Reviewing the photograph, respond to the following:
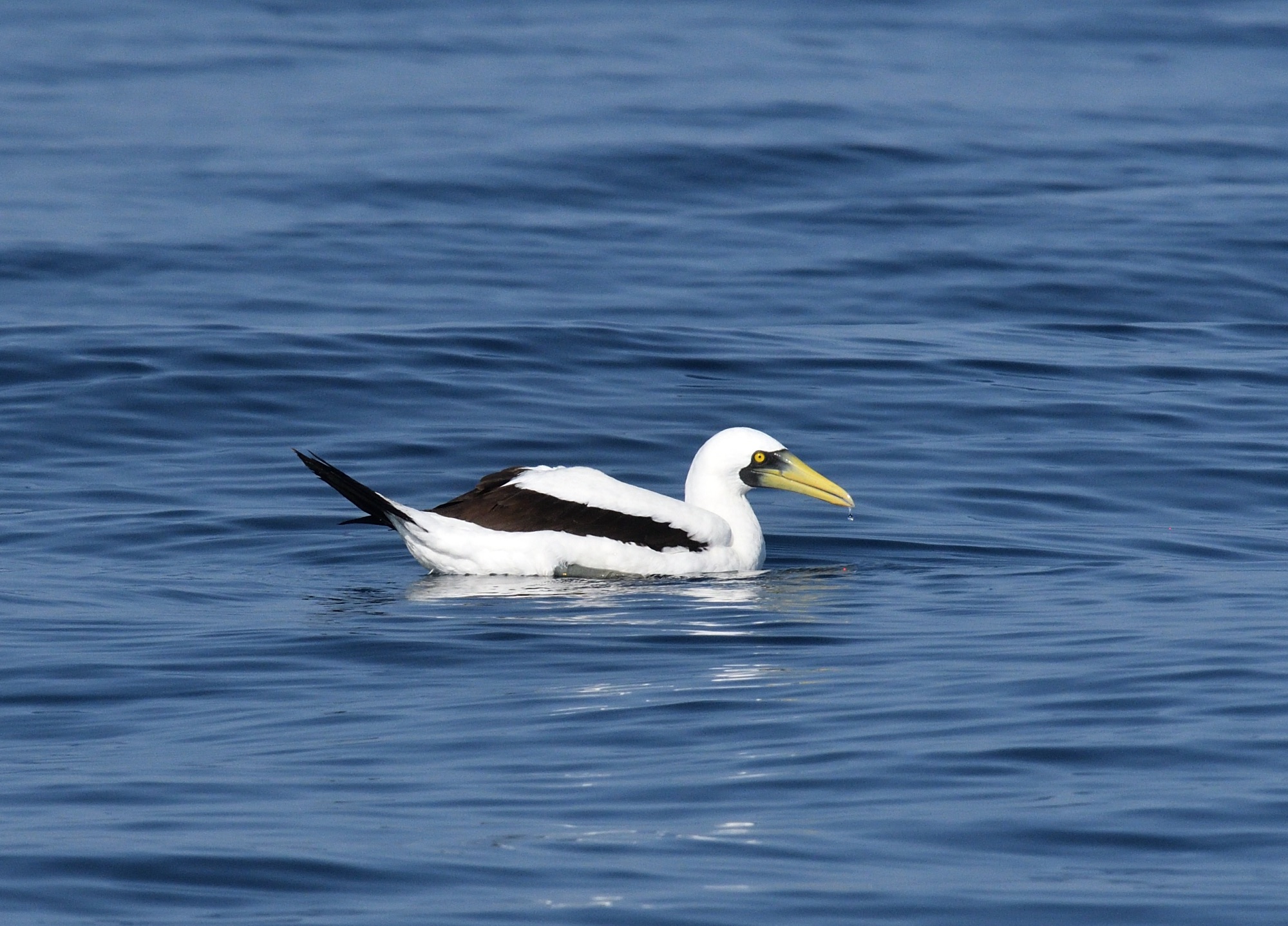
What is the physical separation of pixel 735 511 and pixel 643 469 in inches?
97.7

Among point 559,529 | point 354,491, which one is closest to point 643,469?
point 559,529

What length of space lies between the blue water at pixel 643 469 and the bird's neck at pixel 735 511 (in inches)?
15.2

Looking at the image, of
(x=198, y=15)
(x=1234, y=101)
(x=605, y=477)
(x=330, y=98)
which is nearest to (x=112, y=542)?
(x=605, y=477)

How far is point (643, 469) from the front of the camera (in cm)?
1492

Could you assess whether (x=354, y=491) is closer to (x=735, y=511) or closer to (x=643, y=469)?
(x=735, y=511)

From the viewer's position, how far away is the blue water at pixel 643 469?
6668 mm

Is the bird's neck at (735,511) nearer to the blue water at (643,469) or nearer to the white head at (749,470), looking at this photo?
the white head at (749,470)

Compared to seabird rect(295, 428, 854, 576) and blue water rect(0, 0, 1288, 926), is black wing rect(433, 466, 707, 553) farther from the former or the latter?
blue water rect(0, 0, 1288, 926)

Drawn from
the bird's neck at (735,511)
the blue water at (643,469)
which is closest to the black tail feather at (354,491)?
the blue water at (643,469)

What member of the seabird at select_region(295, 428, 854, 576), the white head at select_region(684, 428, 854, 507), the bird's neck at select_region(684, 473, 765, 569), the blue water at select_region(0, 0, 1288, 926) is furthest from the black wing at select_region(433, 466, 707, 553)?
the white head at select_region(684, 428, 854, 507)

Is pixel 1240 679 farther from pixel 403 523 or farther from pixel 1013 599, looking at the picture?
pixel 403 523

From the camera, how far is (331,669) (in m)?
9.27

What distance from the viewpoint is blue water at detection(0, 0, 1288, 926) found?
263 inches

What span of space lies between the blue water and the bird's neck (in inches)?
15.2
